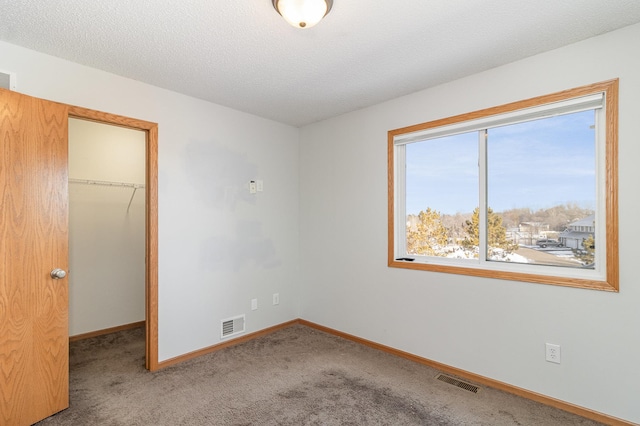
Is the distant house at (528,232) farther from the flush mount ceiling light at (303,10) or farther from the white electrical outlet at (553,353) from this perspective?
the flush mount ceiling light at (303,10)

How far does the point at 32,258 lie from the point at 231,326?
1852mm

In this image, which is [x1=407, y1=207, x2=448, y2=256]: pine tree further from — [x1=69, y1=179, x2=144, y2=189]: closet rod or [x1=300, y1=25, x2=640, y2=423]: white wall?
[x1=69, y1=179, x2=144, y2=189]: closet rod

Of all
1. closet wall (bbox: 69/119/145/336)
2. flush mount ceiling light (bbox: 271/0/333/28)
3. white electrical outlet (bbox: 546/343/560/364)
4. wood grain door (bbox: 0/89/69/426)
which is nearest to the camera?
flush mount ceiling light (bbox: 271/0/333/28)

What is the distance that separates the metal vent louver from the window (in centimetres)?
87

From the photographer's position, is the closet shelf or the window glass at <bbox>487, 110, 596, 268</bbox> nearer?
the window glass at <bbox>487, 110, 596, 268</bbox>

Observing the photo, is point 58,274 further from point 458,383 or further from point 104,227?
point 458,383

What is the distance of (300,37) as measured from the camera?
82.0 inches

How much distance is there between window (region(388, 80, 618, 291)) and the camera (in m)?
2.15

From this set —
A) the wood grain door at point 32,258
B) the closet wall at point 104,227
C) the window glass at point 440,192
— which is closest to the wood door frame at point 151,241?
the wood grain door at point 32,258

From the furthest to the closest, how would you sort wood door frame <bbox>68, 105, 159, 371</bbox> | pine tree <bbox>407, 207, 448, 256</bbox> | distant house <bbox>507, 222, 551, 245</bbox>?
pine tree <bbox>407, 207, 448, 256</bbox>
wood door frame <bbox>68, 105, 159, 371</bbox>
distant house <bbox>507, 222, 551, 245</bbox>

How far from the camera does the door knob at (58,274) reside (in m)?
2.13

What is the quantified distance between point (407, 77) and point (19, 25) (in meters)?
2.69

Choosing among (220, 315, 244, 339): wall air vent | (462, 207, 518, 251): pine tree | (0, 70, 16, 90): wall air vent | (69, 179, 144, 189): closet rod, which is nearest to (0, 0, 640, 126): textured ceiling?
(0, 70, 16, 90): wall air vent

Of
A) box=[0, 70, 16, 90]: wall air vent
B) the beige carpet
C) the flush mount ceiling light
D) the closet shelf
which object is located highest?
the flush mount ceiling light
